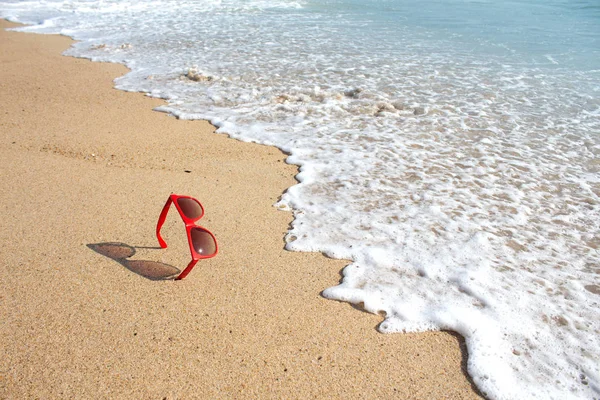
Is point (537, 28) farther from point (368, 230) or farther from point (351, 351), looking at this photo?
point (351, 351)

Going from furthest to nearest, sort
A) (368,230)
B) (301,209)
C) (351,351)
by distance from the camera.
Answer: (301,209) → (368,230) → (351,351)

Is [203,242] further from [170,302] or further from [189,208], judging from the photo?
[170,302]

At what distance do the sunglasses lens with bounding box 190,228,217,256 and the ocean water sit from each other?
2.47ft

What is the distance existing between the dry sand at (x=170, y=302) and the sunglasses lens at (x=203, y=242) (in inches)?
9.3

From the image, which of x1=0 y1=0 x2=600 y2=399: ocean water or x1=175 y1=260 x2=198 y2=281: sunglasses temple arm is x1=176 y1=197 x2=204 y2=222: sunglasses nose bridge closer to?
x1=175 y1=260 x2=198 y2=281: sunglasses temple arm

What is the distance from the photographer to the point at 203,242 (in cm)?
292

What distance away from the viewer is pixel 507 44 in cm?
1045

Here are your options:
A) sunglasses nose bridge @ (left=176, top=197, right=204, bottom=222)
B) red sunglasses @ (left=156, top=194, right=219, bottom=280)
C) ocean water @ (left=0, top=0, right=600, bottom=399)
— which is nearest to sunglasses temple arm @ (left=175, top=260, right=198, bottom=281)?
red sunglasses @ (left=156, top=194, right=219, bottom=280)

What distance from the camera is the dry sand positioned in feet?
7.73

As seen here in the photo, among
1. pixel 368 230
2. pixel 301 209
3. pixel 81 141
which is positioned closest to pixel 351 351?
pixel 368 230

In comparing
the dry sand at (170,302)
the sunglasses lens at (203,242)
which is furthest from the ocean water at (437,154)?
the sunglasses lens at (203,242)

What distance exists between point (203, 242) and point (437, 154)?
306 cm

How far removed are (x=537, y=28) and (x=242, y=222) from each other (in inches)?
451

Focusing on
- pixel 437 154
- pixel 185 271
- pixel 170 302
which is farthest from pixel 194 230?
pixel 437 154
